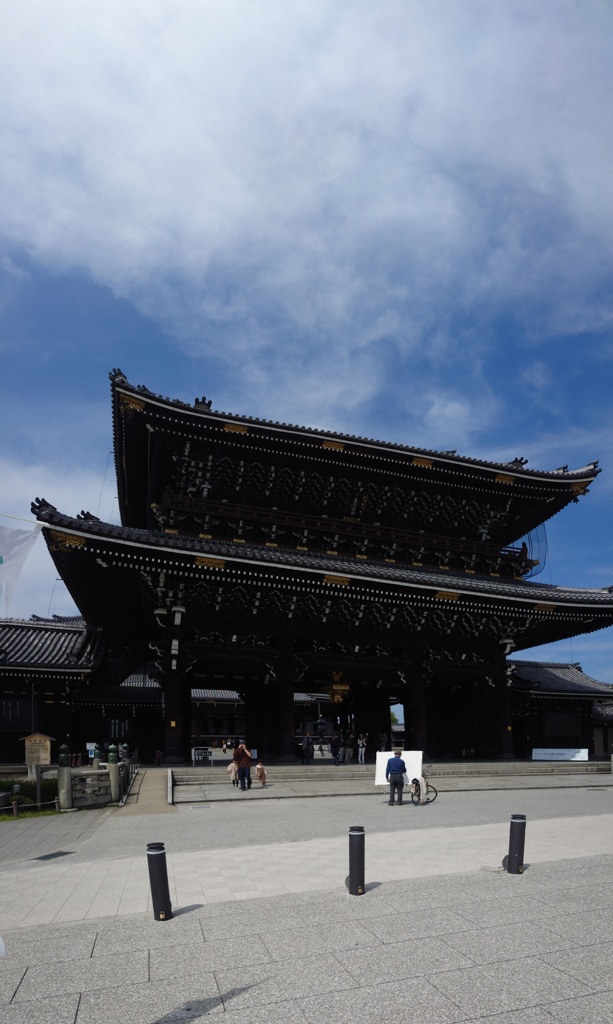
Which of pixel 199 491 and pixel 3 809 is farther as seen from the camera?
pixel 199 491

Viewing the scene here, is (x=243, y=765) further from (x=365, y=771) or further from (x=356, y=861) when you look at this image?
(x=356, y=861)

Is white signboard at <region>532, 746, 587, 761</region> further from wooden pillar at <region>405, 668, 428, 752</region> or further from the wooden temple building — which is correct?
wooden pillar at <region>405, 668, 428, 752</region>

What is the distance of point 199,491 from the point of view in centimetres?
2803

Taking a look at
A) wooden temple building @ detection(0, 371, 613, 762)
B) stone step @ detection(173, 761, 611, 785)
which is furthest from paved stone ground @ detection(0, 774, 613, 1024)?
wooden temple building @ detection(0, 371, 613, 762)

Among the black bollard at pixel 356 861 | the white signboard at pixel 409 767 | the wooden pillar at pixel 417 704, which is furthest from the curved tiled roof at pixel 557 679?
the black bollard at pixel 356 861

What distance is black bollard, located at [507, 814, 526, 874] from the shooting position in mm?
9094

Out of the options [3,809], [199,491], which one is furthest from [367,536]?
[3,809]

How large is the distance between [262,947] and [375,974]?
4.25ft

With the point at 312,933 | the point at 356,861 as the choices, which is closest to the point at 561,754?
the point at 356,861

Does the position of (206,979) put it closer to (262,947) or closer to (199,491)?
(262,947)

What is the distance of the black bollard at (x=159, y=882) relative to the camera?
7.25m

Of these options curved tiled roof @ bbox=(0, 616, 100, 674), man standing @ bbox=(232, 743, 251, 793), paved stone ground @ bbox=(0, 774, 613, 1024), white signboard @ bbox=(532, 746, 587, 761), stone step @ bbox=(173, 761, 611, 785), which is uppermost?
curved tiled roof @ bbox=(0, 616, 100, 674)

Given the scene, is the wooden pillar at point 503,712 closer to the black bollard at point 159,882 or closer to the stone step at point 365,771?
the stone step at point 365,771

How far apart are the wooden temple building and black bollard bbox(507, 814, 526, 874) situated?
566 inches
